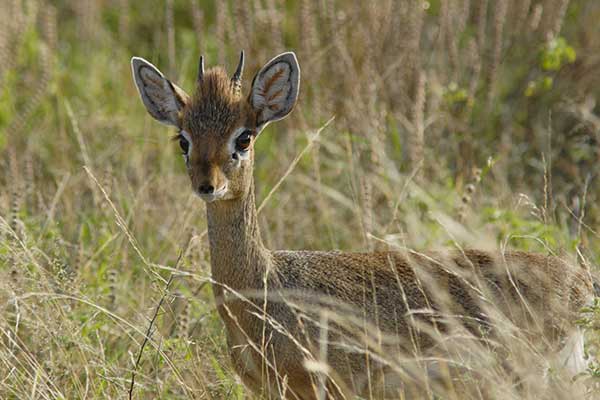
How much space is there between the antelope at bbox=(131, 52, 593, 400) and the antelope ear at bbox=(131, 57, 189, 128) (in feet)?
0.04

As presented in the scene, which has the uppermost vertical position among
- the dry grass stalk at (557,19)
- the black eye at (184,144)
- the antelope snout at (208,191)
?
the dry grass stalk at (557,19)

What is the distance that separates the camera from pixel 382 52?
6703 mm

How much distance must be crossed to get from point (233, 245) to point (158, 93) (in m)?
0.74

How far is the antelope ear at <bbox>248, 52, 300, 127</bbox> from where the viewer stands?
13.3 ft

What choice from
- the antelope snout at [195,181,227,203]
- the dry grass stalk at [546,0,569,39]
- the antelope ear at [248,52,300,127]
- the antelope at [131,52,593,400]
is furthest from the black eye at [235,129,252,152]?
the dry grass stalk at [546,0,569,39]

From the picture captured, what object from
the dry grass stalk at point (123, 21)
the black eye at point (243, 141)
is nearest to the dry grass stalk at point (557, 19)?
the black eye at point (243, 141)

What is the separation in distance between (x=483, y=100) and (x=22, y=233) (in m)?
3.48

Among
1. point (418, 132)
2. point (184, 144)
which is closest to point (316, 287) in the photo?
point (184, 144)

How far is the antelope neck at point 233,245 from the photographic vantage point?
3902 mm

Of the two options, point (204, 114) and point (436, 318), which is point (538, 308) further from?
point (204, 114)

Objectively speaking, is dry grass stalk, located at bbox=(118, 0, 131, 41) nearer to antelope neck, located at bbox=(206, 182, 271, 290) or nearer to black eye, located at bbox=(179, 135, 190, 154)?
black eye, located at bbox=(179, 135, 190, 154)

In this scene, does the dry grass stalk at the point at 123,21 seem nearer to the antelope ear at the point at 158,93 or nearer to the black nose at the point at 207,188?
the antelope ear at the point at 158,93

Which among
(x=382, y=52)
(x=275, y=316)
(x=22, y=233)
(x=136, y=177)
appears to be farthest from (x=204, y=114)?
(x=382, y=52)

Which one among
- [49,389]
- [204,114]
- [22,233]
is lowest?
[49,389]
